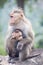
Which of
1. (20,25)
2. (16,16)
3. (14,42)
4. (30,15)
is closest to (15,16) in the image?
(16,16)

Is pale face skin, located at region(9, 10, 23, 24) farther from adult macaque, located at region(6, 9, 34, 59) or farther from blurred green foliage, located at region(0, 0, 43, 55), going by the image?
blurred green foliage, located at region(0, 0, 43, 55)

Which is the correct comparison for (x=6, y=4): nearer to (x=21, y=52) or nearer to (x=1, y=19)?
(x=1, y=19)

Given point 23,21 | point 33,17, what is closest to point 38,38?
point 33,17

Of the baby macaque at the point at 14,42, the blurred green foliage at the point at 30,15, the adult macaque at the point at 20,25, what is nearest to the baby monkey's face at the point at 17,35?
the baby macaque at the point at 14,42

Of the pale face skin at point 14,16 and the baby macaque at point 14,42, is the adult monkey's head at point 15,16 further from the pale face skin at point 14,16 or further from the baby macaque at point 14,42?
the baby macaque at point 14,42

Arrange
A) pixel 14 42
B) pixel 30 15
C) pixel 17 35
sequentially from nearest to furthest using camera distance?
1. pixel 17 35
2. pixel 14 42
3. pixel 30 15

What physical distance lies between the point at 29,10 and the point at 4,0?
96 centimetres

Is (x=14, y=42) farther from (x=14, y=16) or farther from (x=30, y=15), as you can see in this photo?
(x=30, y=15)

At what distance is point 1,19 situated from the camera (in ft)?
28.0

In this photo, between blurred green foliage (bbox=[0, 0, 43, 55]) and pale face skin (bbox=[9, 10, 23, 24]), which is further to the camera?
blurred green foliage (bbox=[0, 0, 43, 55])

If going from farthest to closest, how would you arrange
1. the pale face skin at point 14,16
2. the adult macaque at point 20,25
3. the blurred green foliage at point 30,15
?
the blurred green foliage at point 30,15 < the adult macaque at point 20,25 < the pale face skin at point 14,16

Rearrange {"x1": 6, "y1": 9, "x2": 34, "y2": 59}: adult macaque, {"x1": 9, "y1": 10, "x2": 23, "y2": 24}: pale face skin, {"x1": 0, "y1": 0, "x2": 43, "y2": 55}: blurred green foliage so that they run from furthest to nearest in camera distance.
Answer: {"x1": 0, "y1": 0, "x2": 43, "y2": 55}: blurred green foliage
{"x1": 6, "y1": 9, "x2": 34, "y2": 59}: adult macaque
{"x1": 9, "y1": 10, "x2": 23, "y2": 24}: pale face skin

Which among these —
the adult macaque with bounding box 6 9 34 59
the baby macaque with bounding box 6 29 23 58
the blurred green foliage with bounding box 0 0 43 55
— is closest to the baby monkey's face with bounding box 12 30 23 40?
the baby macaque with bounding box 6 29 23 58

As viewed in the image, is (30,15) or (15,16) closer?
(15,16)
